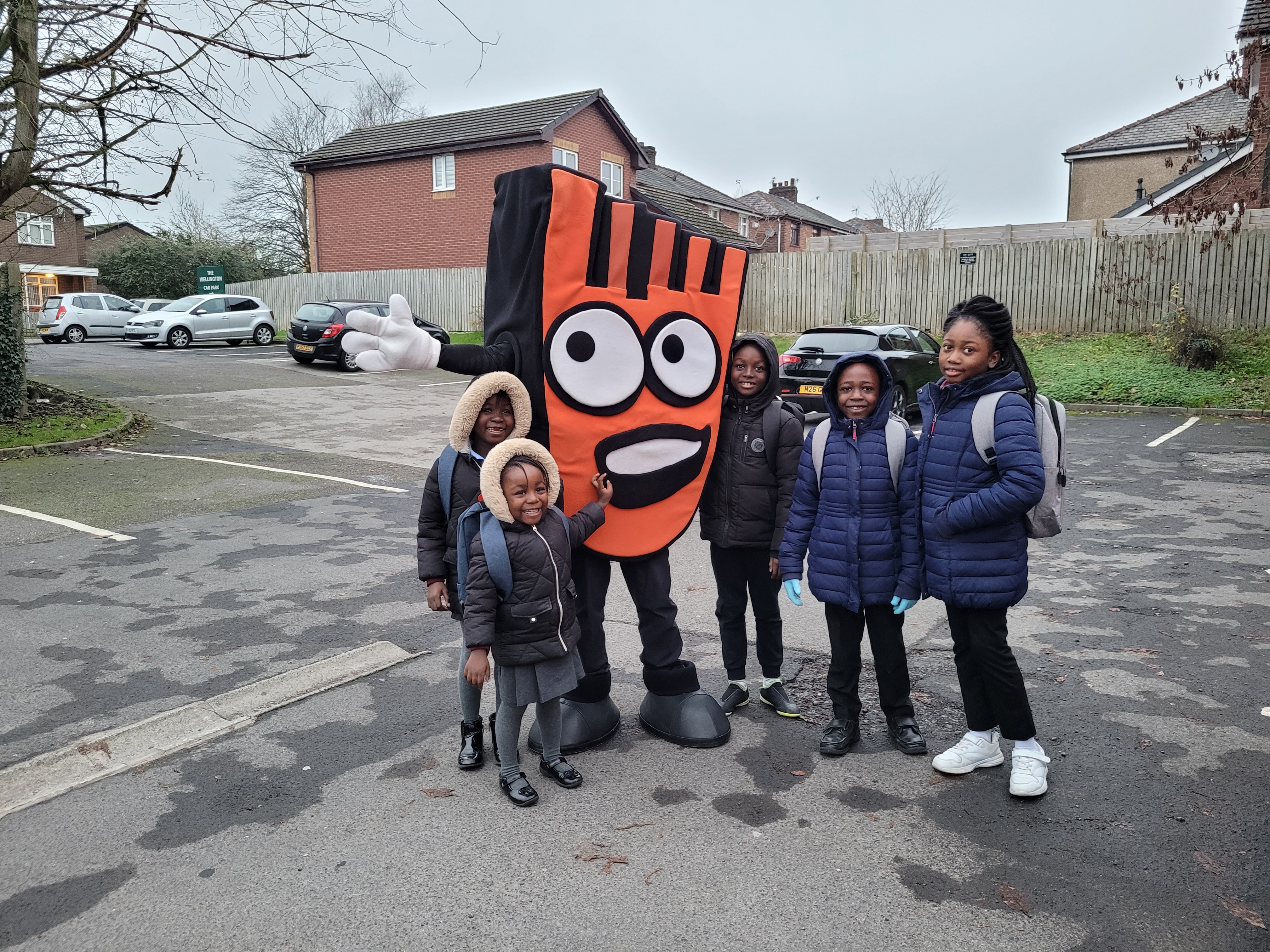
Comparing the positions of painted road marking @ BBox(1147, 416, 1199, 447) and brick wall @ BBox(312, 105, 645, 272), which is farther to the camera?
brick wall @ BBox(312, 105, 645, 272)

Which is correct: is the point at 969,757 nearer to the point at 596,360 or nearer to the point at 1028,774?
the point at 1028,774

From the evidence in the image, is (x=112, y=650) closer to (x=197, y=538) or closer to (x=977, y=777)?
(x=197, y=538)

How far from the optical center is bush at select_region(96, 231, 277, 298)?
41.1m

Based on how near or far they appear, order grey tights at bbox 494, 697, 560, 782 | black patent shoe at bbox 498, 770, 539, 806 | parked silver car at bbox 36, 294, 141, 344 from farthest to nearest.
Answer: parked silver car at bbox 36, 294, 141, 344
grey tights at bbox 494, 697, 560, 782
black patent shoe at bbox 498, 770, 539, 806

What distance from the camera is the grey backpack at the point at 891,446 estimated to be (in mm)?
3568

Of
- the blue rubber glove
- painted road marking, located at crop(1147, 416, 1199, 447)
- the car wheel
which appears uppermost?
the car wheel

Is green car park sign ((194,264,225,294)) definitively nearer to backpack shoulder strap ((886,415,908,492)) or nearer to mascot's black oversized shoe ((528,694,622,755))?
mascot's black oversized shoe ((528,694,622,755))

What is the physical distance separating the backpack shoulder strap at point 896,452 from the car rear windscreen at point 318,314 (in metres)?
19.1

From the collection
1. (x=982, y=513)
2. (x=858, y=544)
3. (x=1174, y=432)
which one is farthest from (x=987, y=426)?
(x=1174, y=432)

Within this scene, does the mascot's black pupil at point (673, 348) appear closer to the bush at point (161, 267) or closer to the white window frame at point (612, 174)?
the white window frame at point (612, 174)

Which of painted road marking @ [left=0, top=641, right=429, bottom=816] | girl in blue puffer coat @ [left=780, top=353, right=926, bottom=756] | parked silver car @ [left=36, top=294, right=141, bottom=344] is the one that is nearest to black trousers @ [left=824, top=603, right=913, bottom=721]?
girl in blue puffer coat @ [left=780, top=353, right=926, bottom=756]

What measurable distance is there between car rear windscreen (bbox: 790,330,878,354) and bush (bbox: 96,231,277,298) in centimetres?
3399

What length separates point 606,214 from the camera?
3508 millimetres

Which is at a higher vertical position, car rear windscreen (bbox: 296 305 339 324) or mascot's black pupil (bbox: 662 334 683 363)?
car rear windscreen (bbox: 296 305 339 324)
